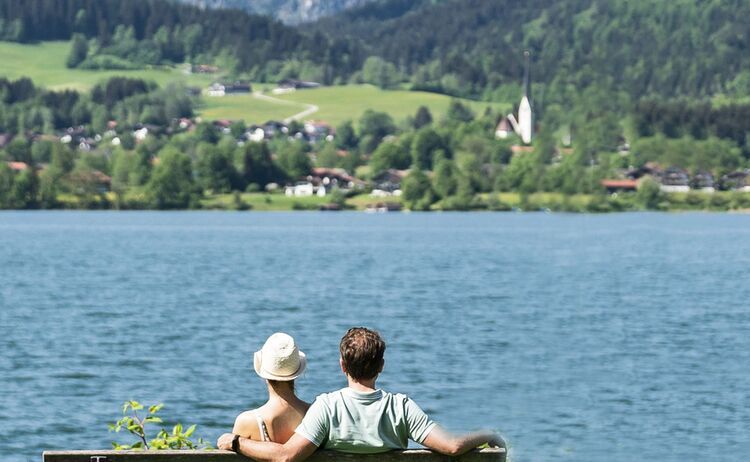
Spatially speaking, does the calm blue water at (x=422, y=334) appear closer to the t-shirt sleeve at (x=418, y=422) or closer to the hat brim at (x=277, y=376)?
the hat brim at (x=277, y=376)

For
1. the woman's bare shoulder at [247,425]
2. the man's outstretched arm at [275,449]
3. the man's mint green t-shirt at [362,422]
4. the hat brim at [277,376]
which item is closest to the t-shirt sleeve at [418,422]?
the man's mint green t-shirt at [362,422]

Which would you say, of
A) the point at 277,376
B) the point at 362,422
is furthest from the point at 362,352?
the point at 277,376

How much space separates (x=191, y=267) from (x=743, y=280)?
29453 millimetres

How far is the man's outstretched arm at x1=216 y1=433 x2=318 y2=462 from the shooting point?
9.56m

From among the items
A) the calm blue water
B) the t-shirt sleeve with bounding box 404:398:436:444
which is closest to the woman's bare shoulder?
the t-shirt sleeve with bounding box 404:398:436:444

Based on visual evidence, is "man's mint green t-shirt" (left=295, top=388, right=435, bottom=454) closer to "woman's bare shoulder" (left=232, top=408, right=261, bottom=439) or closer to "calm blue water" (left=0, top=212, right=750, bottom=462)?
"woman's bare shoulder" (left=232, top=408, right=261, bottom=439)

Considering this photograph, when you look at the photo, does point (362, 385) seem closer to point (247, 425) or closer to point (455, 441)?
point (455, 441)

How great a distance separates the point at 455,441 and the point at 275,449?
3.38 feet

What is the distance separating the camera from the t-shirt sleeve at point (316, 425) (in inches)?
378

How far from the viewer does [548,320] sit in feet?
181

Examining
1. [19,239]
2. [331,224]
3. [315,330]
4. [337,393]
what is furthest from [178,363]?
[331,224]

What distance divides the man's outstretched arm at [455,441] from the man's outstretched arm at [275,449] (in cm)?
68

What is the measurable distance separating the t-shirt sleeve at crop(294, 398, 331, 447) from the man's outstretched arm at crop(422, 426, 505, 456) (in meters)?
0.58

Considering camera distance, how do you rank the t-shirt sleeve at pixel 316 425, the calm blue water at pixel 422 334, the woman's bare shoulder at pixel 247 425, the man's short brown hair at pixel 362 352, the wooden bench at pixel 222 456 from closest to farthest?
the man's short brown hair at pixel 362 352
the wooden bench at pixel 222 456
the t-shirt sleeve at pixel 316 425
the woman's bare shoulder at pixel 247 425
the calm blue water at pixel 422 334
